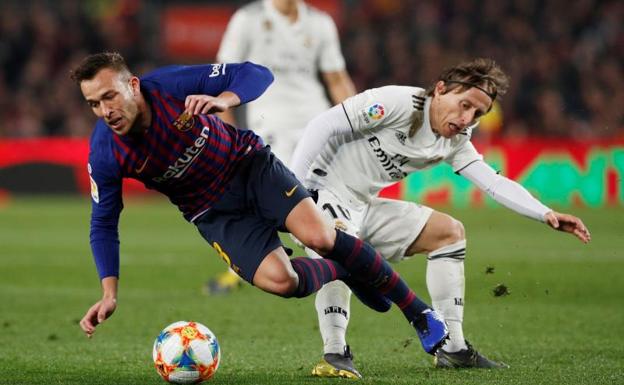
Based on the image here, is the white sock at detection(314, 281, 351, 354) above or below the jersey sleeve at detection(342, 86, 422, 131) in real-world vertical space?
below

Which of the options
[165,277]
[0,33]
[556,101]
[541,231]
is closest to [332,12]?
[556,101]

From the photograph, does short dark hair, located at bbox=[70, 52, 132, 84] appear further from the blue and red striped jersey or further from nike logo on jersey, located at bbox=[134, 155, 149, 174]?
nike logo on jersey, located at bbox=[134, 155, 149, 174]

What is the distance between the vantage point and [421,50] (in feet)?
64.7

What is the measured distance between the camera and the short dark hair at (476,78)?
5316mm

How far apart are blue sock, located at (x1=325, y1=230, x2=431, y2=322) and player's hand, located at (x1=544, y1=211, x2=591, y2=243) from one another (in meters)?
0.72

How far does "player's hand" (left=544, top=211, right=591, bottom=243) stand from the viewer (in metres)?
5.17

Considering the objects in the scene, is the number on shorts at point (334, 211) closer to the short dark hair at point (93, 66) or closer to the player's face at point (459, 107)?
the player's face at point (459, 107)

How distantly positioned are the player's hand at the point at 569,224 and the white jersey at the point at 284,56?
11.1 ft

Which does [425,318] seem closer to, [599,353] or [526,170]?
[599,353]

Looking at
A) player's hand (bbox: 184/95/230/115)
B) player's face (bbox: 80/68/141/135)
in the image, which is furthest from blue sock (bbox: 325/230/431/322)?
player's face (bbox: 80/68/141/135)

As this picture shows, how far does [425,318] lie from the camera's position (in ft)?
16.9

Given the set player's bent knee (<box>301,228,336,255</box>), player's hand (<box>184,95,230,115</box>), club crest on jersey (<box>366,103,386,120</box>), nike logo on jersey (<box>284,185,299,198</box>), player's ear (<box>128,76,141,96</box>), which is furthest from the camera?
club crest on jersey (<box>366,103,386,120</box>)

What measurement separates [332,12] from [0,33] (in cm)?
623

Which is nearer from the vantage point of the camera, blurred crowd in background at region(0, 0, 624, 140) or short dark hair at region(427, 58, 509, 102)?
short dark hair at region(427, 58, 509, 102)
